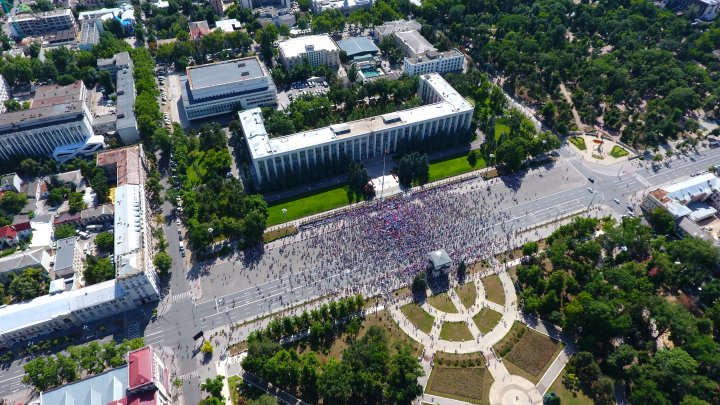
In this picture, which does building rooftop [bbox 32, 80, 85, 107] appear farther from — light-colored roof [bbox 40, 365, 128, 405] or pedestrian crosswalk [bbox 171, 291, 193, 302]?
light-colored roof [bbox 40, 365, 128, 405]

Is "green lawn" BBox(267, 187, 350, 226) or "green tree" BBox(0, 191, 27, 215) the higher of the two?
"green lawn" BBox(267, 187, 350, 226)

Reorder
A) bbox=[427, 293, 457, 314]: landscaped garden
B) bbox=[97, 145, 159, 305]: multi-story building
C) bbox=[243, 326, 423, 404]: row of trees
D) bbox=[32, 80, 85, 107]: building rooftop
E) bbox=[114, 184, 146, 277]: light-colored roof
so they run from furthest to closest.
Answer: bbox=[32, 80, 85, 107]: building rooftop → bbox=[427, 293, 457, 314]: landscaped garden → bbox=[114, 184, 146, 277]: light-colored roof → bbox=[97, 145, 159, 305]: multi-story building → bbox=[243, 326, 423, 404]: row of trees

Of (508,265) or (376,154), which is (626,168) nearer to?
(508,265)

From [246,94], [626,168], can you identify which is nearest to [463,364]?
[626,168]

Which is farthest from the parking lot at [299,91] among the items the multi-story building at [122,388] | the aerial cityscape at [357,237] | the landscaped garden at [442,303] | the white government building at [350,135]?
the multi-story building at [122,388]

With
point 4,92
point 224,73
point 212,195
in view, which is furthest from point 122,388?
point 4,92

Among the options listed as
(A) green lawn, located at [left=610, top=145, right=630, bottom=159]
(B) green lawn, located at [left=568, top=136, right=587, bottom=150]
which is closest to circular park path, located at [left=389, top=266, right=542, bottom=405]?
(B) green lawn, located at [left=568, top=136, right=587, bottom=150]

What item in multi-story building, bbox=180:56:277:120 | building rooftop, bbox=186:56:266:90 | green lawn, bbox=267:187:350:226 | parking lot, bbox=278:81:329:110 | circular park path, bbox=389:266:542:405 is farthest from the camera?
parking lot, bbox=278:81:329:110

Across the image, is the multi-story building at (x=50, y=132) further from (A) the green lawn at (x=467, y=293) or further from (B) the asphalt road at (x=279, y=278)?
(A) the green lawn at (x=467, y=293)
